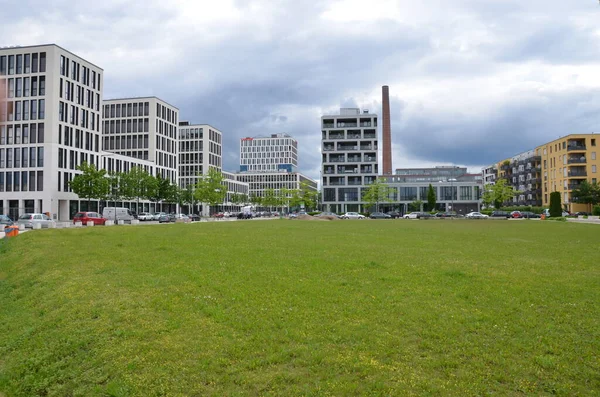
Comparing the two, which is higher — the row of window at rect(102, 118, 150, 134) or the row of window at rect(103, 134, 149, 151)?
the row of window at rect(102, 118, 150, 134)

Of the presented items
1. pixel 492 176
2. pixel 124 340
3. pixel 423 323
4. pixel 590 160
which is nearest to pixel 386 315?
pixel 423 323

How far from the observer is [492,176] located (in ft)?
567

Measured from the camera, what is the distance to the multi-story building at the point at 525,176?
4966 inches

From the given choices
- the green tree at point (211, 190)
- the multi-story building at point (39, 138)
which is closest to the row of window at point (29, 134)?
the multi-story building at point (39, 138)

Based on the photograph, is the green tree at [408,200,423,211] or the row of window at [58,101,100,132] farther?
the green tree at [408,200,423,211]

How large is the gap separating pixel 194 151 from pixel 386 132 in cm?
6342

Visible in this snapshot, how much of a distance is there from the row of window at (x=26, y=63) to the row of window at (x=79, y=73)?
4168 millimetres

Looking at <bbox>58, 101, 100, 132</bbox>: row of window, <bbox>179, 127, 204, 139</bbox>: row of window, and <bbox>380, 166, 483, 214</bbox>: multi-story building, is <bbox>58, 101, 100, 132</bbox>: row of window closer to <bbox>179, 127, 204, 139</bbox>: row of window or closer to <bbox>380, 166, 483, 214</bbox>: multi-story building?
<bbox>179, 127, 204, 139</bbox>: row of window

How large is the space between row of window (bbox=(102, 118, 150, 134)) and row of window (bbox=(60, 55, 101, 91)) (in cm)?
2244

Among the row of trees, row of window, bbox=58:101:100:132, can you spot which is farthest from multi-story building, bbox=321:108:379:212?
row of window, bbox=58:101:100:132

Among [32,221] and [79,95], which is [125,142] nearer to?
[79,95]

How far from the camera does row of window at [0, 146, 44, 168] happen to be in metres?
78.4

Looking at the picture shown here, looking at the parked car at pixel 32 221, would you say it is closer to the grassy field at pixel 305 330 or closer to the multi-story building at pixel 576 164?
the grassy field at pixel 305 330

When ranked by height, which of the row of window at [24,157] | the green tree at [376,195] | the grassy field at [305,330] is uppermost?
the row of window at [24,157]
